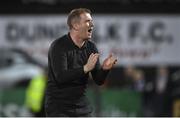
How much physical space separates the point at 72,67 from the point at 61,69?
155 millimetres

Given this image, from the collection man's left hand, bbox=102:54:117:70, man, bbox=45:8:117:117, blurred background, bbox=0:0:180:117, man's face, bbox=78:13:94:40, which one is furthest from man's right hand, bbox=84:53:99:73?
blurred background, bbox=0:0:180:117

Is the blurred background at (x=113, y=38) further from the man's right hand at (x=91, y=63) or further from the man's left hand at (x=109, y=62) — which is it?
the man's right hand at (x=91, y=63)

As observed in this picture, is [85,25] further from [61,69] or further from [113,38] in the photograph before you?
[113,38]

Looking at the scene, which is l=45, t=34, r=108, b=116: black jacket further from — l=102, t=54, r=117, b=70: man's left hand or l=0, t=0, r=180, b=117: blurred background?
l=0, t=0, r=180, b=117: blurred background

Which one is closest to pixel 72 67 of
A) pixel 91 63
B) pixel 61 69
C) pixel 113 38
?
pixel 61 69

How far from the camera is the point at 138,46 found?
1407 cm

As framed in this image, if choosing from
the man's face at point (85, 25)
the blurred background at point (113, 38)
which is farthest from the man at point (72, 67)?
the blurred background at point (113, 38)

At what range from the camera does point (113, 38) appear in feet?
46.2

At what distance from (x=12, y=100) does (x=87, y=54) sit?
24.3 feet

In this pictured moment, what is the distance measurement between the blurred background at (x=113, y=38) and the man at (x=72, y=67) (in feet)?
24.5

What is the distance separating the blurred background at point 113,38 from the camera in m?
13.7

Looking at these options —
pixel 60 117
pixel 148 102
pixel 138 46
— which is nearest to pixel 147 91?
pixel 148 102

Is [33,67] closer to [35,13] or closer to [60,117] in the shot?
[35,13]

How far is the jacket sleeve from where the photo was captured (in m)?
5.76
